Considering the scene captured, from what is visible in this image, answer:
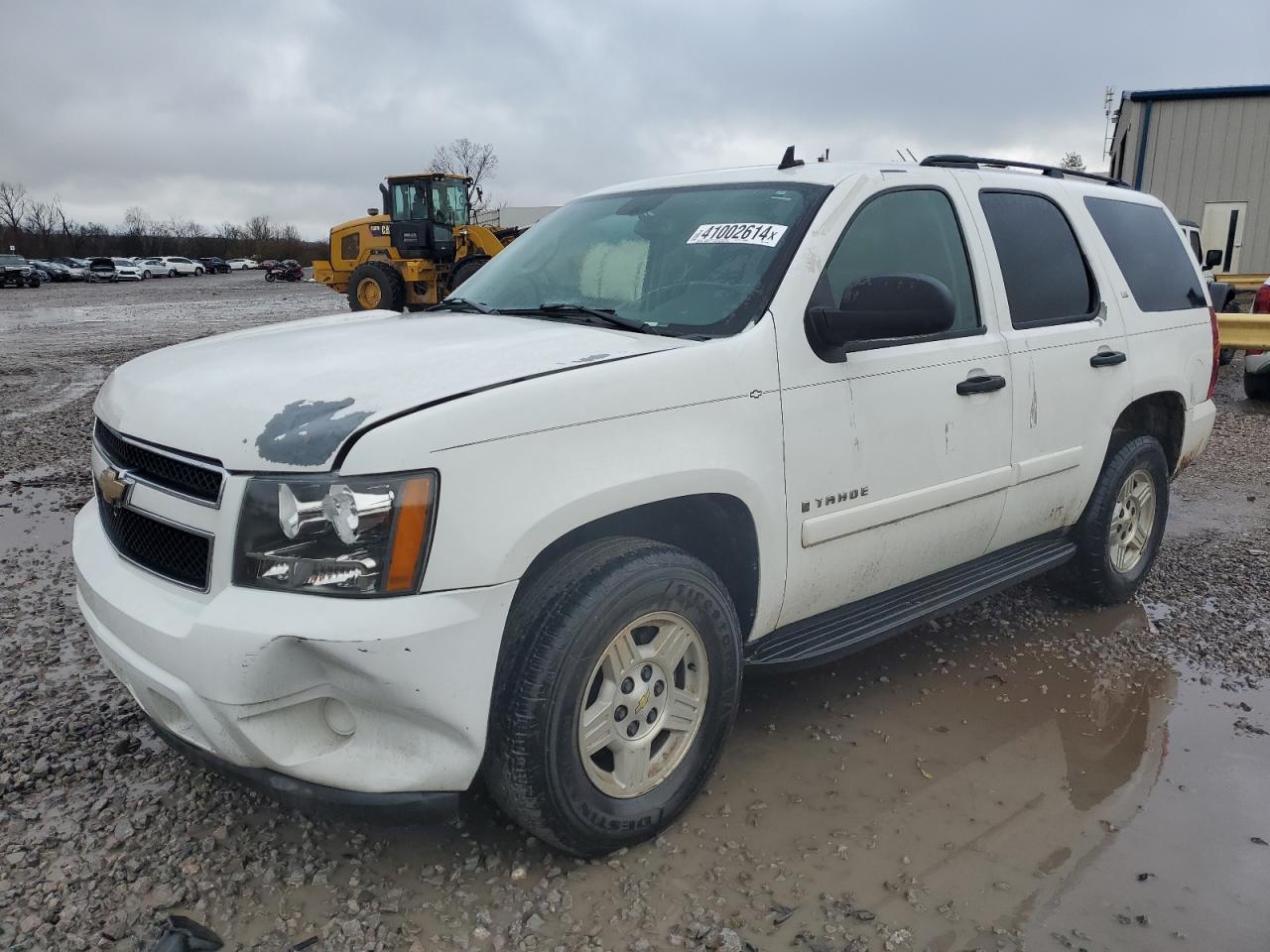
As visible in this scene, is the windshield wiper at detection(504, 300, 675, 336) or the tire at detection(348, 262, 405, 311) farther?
the tire at detection(348, 262, 405, 311)

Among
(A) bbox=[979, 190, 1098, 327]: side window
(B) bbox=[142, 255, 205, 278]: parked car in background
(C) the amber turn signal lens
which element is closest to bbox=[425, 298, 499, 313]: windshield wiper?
(C) the amber turn signal lens

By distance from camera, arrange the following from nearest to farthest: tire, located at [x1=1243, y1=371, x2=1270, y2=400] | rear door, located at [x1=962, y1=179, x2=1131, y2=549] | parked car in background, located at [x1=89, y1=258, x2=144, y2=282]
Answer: rear door, located at [x1=962, y1=179, x2=1131, y2=549] < tire, located at [x1=1243, y1=371, x2=1270, y2=400] < parked car in background, located at [x1=89, y1=258, x2=144, y2=282]

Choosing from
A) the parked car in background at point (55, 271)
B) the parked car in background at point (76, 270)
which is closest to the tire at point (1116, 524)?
the parked car in background at point (76, 270)

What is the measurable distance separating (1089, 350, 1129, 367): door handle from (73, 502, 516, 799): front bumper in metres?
2.83

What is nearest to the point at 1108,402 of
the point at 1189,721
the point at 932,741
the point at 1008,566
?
the point at 1008,566

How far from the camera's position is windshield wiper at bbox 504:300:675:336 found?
297 centimetres

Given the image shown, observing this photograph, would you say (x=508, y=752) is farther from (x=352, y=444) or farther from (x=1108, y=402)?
(x=1108, y=402)

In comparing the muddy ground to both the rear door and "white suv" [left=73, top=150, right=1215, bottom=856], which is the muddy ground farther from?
the rear door

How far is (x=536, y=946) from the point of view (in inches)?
93.6

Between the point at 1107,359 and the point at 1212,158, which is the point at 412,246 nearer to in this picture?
the point at 1107,359

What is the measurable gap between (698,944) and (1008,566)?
6.98 ft

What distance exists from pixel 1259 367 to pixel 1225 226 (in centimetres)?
1436

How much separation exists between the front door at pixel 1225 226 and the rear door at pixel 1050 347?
2085 centimetres

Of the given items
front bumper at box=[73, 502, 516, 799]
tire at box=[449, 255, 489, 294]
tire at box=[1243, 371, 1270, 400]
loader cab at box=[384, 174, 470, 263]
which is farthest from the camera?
loader cab at box=[384, 174, 470, 263]
